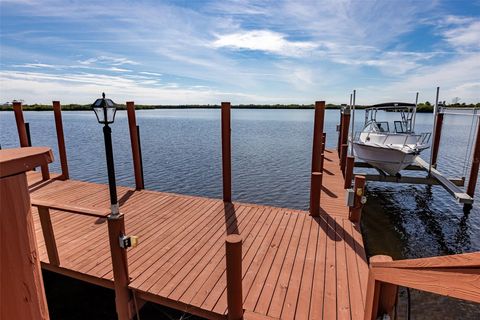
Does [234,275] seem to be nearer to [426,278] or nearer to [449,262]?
[426,278]

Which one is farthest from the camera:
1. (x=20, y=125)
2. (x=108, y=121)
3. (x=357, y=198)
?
(x=20, y=125)

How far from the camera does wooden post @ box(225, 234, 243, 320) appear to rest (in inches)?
A: 129

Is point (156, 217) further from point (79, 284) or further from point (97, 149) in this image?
point (97, 149)

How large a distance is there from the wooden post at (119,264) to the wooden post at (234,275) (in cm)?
176

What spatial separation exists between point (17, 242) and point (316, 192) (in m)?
6.28

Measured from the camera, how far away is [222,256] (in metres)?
5.12

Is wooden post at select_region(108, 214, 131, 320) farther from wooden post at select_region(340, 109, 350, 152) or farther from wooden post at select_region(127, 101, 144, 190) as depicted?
wooden post at select_region(340, 109, 350, 152)

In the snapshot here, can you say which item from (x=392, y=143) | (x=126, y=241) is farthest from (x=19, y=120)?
(x=392, y=143)

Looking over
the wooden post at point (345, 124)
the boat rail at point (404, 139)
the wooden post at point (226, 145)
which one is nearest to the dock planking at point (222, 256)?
the wooden post at point (226, 145)

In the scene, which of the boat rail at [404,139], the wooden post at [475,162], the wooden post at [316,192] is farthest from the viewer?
the boat rail at [404,139]

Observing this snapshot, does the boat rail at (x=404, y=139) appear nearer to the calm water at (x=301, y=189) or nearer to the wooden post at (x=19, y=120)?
the calm water at (x=301, y=189)

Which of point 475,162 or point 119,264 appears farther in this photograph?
point 475,162

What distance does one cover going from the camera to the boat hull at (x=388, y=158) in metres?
11.4

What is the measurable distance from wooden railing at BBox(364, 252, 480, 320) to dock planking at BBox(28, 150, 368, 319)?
2156mm
